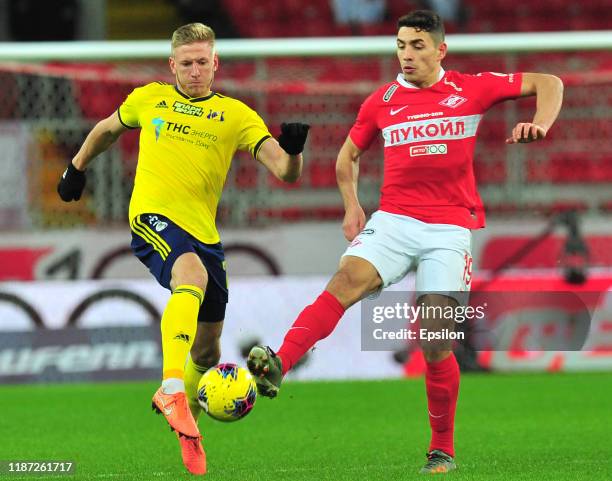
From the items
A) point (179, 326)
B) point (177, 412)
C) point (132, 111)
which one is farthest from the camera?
point (132, 111)

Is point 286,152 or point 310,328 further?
point 286,152

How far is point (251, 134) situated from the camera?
22.0 ft

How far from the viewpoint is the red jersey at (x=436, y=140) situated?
255 inches

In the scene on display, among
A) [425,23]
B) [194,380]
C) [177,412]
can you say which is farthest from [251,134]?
[177,412]

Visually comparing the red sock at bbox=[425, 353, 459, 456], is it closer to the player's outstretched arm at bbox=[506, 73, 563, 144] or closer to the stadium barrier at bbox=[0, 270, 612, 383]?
the player's outstretched arm at bbox=[506, 73, 563, 144]

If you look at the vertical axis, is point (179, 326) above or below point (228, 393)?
above

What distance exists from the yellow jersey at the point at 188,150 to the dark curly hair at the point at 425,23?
881mm

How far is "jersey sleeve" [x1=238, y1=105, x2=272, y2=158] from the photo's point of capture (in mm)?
6676

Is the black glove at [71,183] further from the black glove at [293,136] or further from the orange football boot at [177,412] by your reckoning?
the orange football boot at [177,412]

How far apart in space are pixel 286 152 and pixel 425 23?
914 mm

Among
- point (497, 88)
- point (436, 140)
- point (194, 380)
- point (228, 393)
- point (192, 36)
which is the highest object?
point (192, 36)

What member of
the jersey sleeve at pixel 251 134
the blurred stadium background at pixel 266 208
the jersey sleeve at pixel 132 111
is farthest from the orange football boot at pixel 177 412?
the blurred stadium background at pixel 266 208

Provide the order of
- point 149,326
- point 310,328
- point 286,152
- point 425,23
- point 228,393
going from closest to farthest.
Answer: point 228,393
point 310,328
point 286,152
point 425,23
point 149,326

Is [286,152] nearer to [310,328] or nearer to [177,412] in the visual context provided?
[310,328]
